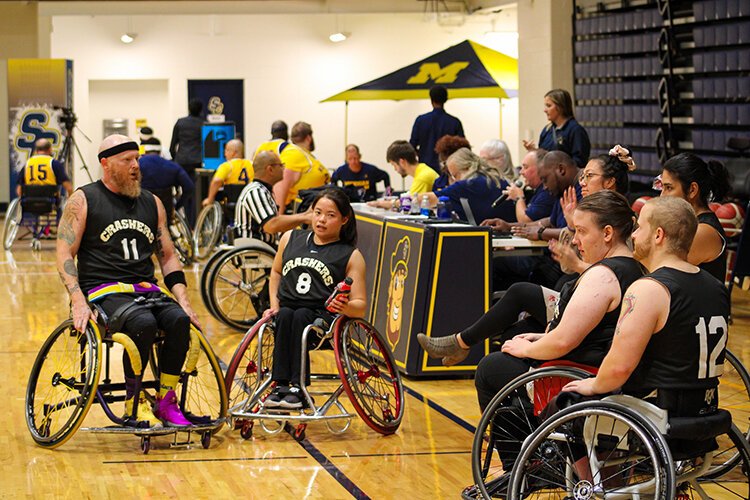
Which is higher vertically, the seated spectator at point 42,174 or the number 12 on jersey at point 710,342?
the seated spectator at point 42,174

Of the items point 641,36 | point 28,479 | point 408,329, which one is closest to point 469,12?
point 641,36

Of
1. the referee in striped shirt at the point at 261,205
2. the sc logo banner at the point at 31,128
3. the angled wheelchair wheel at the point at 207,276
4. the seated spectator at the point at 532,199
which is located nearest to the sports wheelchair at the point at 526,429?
the seated spectator at the point at 532,199

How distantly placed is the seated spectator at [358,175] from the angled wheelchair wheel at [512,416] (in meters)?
7.22

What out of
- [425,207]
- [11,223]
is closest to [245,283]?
[425,207]

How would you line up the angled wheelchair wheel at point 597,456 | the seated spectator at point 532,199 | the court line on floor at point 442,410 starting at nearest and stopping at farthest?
the angled wheelchair wheel at point 597,456, the court line on floor at point 442,410, the seated spectator at point 532,199

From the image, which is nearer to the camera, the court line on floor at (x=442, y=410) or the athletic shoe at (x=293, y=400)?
the athletic shoe at (x=293, y=400)

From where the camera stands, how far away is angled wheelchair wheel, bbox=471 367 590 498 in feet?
12.3

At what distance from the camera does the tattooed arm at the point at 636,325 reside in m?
3.40

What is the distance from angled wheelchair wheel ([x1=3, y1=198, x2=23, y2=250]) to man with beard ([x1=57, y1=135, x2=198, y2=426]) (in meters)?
8.66

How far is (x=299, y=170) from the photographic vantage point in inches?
378

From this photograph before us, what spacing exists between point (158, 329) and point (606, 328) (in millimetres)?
2057

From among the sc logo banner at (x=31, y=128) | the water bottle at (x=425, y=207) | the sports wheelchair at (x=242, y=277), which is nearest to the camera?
the water bottle at (x=425, y=207)

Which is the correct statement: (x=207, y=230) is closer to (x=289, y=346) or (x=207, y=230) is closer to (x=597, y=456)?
(x=289, y=346)

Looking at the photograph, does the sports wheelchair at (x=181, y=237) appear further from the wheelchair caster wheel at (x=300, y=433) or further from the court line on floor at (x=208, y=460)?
the court line on floor at (x=208, y=460)
